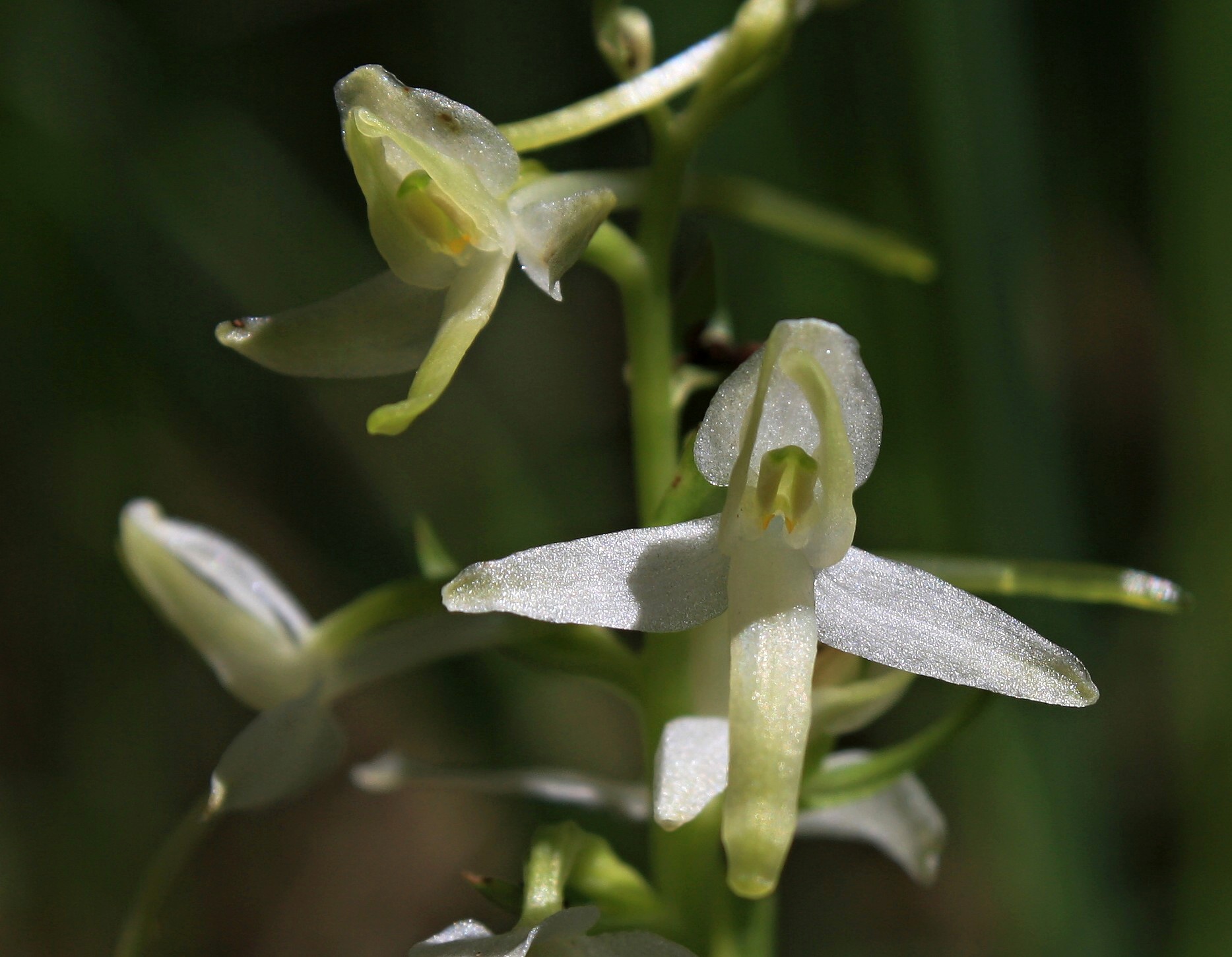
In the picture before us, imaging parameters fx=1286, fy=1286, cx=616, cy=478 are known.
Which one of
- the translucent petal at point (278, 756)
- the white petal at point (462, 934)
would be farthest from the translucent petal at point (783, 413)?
the translucent petal at point (278, 756)

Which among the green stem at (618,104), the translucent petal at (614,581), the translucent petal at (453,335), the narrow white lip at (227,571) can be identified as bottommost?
the narrow white lip at (227,571)

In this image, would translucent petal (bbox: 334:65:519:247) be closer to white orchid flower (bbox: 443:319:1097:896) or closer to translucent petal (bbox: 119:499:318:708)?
white orchid flower (bbox: 443:319:1097:896)

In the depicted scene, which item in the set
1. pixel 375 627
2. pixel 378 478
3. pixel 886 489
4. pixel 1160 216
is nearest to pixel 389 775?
pixel 375 627

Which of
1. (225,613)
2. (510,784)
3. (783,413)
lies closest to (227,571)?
(225,613)

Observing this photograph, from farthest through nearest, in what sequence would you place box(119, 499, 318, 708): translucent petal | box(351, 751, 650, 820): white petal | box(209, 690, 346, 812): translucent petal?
box(351, 751, 650, 820): white petal → box(119, 499, 318, 708): translucent petal → box(209, 690, 346, 812): translucent petal

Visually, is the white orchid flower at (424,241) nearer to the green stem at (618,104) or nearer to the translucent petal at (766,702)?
the green stem at (618,104)

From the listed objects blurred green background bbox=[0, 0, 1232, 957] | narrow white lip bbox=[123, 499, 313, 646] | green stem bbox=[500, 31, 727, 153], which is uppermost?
green stem bbox=[500, 31, 727, 153]

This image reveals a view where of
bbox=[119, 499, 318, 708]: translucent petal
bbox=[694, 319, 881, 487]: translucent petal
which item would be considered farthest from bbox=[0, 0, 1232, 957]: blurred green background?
bbox=[119, 499, 318, 708]: translucent petal
